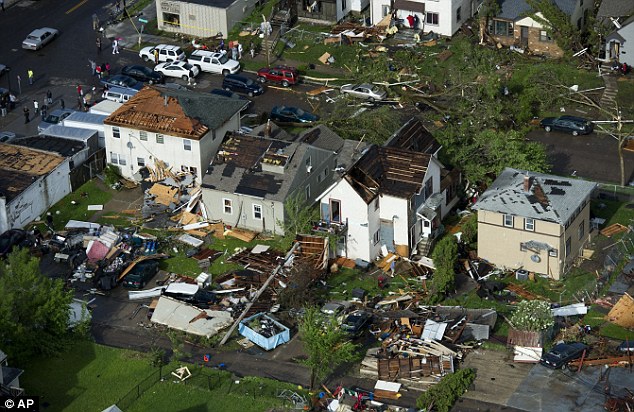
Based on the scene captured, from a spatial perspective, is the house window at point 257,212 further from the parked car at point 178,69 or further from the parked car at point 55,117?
the parked car at point 178,69

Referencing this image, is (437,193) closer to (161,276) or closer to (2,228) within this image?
A: (161,276)

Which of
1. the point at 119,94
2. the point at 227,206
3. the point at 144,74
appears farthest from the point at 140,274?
the point at 144,74

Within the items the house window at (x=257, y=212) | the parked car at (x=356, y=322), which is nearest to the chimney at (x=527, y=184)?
the parked car at (x=356, y=322)

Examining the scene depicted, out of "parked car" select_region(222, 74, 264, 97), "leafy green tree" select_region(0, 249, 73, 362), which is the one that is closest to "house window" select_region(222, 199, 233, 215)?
"leafy green tree" select_region(0, 249, 73, 362)

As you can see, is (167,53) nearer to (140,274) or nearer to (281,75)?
(281,75)

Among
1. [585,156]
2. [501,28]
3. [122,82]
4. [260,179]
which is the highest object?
[501,28]

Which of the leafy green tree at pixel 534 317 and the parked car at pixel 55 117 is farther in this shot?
the parked car at pixel 55 117
